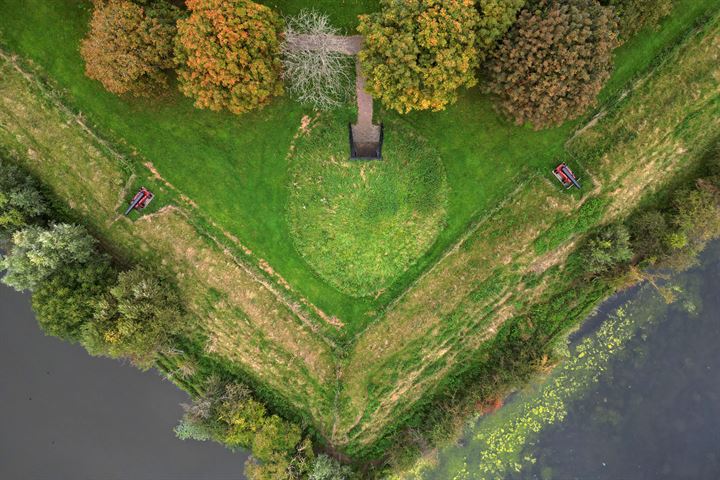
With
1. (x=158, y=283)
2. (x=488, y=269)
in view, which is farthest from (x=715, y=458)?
(x=158, y=283)

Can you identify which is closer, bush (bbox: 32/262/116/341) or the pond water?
bush (bbox: 32/262/116/341)

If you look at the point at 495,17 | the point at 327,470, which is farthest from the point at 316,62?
the point at 327,470

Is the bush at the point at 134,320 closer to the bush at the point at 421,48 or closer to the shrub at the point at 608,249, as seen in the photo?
the bush at the point at 421,48

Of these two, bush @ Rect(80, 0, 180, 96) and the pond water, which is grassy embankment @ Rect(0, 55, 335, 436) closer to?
bush @ Rect(80, 0, 180, 96)

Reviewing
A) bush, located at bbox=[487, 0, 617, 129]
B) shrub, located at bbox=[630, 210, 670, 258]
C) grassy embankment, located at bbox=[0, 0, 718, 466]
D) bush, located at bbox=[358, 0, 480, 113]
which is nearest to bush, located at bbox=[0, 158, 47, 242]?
grassy embankment, located at bbox=[0, 0, 718, 466]

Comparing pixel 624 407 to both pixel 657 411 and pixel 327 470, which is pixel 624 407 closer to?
pixel 657 411

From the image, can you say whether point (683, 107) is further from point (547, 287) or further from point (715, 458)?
point (715, 458)

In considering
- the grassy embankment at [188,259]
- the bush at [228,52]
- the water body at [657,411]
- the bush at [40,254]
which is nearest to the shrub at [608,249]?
the water body at [657,411]
